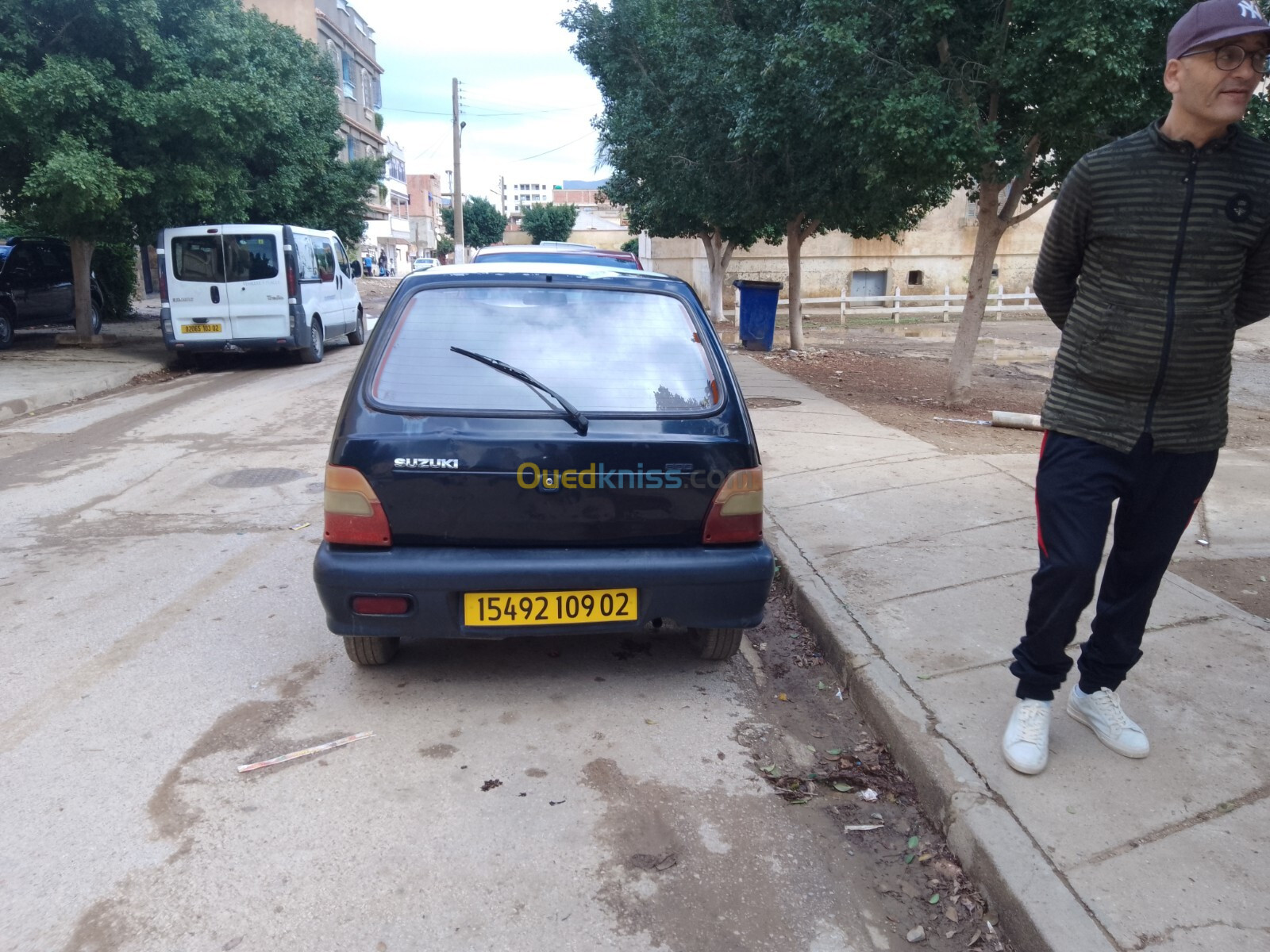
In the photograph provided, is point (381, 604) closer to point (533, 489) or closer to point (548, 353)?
point (533, 489)

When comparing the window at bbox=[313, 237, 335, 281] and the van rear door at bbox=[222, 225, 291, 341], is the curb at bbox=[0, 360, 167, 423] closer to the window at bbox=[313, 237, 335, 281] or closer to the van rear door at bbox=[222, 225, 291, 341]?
the van rear door at bbox=[222, 225, 291, 341]

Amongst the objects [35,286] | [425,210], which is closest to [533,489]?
[35,286]

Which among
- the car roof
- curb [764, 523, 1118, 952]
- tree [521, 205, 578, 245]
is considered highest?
tree [521, 205, 578, 245]

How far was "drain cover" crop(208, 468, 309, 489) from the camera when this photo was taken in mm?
7320

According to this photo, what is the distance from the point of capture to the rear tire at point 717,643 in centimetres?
403

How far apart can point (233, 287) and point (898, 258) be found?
2379 cm

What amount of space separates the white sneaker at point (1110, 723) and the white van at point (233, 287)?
1313cm

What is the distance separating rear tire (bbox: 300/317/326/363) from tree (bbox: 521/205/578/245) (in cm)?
5885

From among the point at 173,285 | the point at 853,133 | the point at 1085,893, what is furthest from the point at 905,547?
the point at 173,285

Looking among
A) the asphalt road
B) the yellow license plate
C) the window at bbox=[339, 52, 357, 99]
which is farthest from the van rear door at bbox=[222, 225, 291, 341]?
the window at bbox=[339, 52, 357, 99]

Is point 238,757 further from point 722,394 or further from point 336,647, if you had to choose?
point 722,394

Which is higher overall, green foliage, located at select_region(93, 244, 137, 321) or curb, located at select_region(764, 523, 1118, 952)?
green foliage, located at select_region(93, 244, 137, 321)

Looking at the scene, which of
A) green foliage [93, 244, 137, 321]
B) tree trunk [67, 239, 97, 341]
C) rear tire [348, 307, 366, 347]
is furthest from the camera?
green foliage [93, 244, 137, 321]

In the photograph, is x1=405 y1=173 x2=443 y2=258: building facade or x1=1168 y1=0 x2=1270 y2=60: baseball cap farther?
x1=405 y1=173 x2=443 y2=258: building facade
